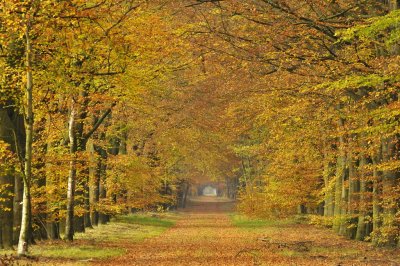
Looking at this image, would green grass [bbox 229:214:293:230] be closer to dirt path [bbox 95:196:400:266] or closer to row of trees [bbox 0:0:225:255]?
row of trees [bbox 0:0:225:255]

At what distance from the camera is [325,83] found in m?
19.0

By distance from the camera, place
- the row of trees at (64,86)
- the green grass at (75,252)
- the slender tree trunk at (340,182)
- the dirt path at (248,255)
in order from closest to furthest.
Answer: the row of trees at (64,86) < the dirt path at (248,255) < the green grass at (75,252) < the slender tree trunk at (340,182)

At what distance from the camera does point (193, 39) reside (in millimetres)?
26578

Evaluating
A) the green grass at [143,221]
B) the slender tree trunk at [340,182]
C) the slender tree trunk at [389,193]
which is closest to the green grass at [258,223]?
the green grass at [143,221]

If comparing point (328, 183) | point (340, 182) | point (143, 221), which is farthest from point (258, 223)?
point (340, 182)

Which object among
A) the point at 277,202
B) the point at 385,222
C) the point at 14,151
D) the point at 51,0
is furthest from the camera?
the point at 277,202

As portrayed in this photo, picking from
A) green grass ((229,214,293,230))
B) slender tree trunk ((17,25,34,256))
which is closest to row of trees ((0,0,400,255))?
slender tree trunk ((17,25,34,256))

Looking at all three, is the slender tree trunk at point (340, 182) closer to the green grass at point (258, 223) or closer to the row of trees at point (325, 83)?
the row of trees at point (325, 83)

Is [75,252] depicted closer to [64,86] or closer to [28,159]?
[28,159]

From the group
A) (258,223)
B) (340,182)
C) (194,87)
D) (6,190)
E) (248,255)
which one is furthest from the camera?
(258,223)

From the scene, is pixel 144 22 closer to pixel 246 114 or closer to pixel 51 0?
pixel 51 0

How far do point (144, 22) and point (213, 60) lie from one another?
13.7ft

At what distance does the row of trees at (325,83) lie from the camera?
2022cm

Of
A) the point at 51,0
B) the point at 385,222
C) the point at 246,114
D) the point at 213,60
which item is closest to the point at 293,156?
the point at 246,114
